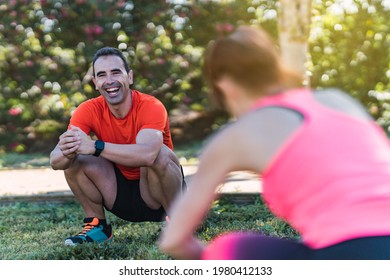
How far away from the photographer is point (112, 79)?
3.95m

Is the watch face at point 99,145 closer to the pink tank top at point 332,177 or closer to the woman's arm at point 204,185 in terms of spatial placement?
the woman's arm at point 204,185

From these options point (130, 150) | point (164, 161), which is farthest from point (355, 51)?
point (130, 150)

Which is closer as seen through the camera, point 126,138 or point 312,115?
point 312,115

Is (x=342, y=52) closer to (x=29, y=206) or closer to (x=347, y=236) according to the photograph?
(x=29, y=206)

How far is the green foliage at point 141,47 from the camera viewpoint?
9.20m

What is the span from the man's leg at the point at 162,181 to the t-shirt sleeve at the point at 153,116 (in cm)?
12

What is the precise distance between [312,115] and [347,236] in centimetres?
29

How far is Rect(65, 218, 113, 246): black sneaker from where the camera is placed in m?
3.88

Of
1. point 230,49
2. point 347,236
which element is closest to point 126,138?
point 230,49

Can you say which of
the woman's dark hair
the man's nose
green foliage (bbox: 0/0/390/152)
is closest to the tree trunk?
the man's nose

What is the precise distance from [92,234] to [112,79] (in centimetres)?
80

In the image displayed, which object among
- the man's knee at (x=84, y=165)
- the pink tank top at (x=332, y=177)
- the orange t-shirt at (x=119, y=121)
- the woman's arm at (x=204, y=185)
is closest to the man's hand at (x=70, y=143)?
the man's knee at (x=84, y=165)

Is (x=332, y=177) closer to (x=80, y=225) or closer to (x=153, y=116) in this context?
(x=153, y=116)

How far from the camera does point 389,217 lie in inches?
71.7
